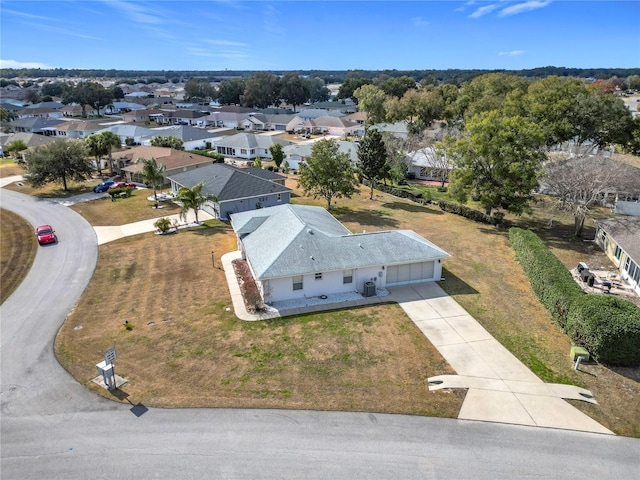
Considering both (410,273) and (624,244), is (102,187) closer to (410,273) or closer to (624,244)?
(410,273)

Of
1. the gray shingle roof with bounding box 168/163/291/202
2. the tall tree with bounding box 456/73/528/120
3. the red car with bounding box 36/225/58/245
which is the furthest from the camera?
the tall tree with bounding box 456/73/528/120

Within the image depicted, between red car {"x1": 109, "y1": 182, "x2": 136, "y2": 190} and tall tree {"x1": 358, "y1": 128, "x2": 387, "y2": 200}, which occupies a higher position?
tall tree {"x1": 358, "y1": 128, "x2": 387, "y2": 200}

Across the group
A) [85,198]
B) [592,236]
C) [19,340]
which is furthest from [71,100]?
[592,236]

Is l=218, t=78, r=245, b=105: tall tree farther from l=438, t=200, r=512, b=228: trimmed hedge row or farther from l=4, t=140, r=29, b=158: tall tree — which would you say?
l=438, t=200, r=512, b=228: trimmed hedge row

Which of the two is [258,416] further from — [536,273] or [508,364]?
[536,273]

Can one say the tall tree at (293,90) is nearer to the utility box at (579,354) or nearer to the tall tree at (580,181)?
the tall tree at (580,181)

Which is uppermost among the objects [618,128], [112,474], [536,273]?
[618,128]

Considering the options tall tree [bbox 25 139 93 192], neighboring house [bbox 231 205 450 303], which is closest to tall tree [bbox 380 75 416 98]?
tall tree [bbox 25 139 93 192]
